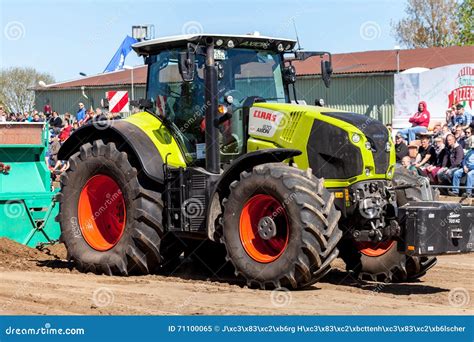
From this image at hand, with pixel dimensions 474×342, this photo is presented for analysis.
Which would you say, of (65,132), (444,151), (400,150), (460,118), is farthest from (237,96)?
(65,132)

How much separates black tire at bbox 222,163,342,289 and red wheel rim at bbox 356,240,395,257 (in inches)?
53.2

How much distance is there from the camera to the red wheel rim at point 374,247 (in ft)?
32.1

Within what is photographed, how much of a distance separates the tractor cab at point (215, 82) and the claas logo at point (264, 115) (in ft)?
0.47

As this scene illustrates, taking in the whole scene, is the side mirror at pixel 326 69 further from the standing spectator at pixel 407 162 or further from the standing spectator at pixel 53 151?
the standing spectator at pixel 53 151

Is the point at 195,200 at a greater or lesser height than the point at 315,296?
greater

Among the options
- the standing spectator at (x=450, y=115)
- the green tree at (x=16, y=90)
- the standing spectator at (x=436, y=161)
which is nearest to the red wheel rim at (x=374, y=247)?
the standing spectator at (x=436, y=161)

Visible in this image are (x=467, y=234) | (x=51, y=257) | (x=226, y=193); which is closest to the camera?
(x=467, y=234)

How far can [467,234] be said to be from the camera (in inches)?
348

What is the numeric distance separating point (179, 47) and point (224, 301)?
127 inches

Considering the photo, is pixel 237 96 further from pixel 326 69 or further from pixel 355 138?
pixel 355 138

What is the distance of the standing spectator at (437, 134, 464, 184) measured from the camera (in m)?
16.4

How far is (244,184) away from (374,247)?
1.77 metres

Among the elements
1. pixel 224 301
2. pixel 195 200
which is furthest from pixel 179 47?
pixel 224 301

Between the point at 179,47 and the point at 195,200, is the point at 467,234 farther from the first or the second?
the point at 179,47
